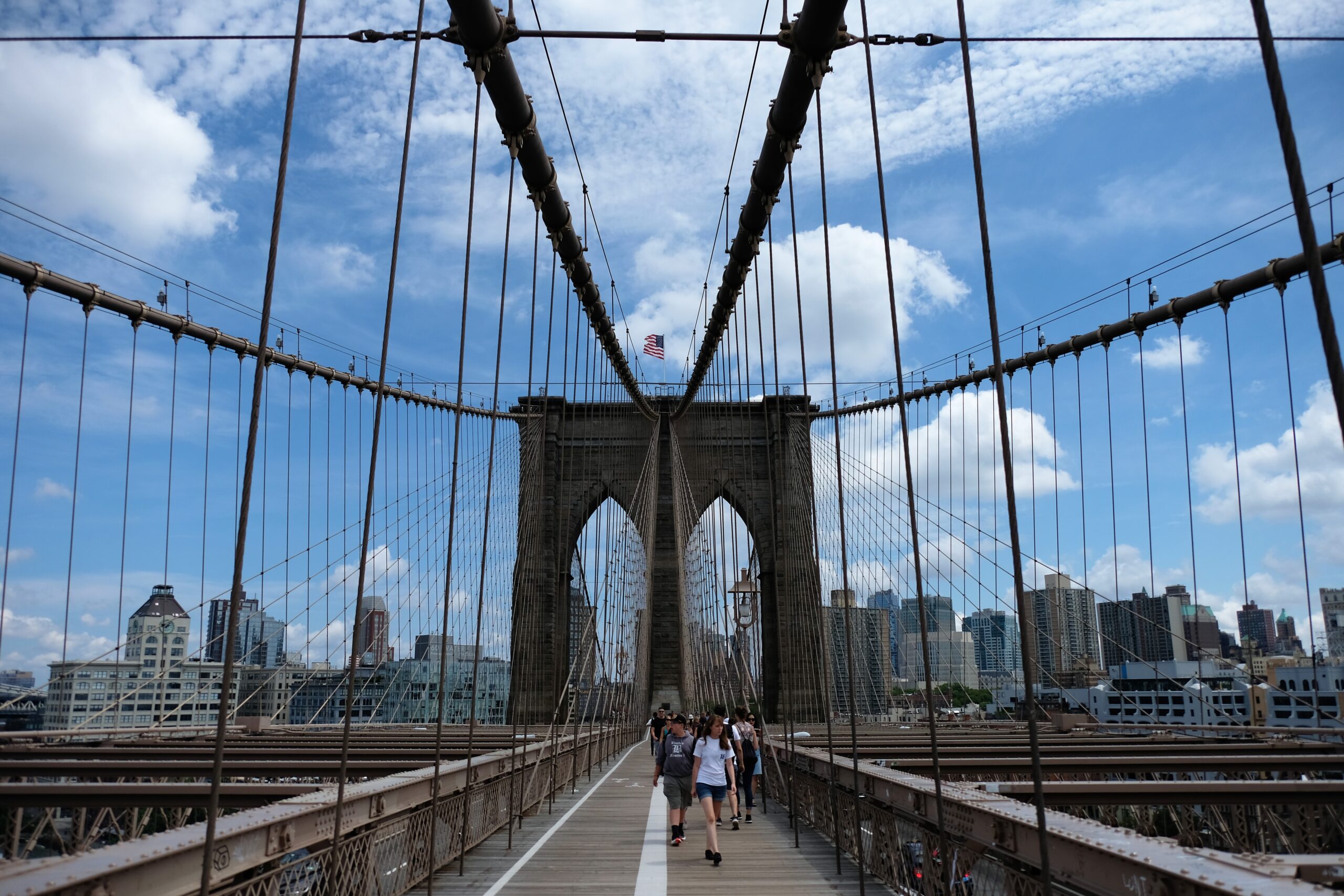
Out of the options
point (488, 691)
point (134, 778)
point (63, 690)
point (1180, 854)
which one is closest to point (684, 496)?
point (488, 691)

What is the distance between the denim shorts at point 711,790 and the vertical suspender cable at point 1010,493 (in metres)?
3.91

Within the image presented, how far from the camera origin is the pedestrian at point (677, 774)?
24.9 feet

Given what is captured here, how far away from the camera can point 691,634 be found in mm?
27219

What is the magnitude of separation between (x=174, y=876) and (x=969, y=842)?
309 cm

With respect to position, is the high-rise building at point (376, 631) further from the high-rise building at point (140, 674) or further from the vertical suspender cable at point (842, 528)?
the vertical suspender cable at point (842, 528)

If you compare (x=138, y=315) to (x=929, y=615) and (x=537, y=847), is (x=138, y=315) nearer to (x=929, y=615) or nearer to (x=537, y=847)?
(x=537, y=847)

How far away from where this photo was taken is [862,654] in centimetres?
3234

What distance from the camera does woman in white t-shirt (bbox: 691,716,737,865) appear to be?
726 centimetres

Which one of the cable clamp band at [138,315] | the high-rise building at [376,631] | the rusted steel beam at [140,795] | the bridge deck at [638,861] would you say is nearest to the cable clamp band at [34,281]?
the cable clamp band at [138,315]

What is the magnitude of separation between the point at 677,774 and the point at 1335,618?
1673 cm

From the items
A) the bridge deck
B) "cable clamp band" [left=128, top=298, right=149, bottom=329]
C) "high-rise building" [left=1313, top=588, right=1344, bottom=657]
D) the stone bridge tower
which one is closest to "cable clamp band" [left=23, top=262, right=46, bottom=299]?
"cable clamp band" [left=128, top=298, right=149, bottom=329]

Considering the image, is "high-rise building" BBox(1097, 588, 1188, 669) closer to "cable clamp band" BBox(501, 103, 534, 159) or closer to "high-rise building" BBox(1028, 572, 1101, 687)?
"high-rise building" BBox(1028, 572, 1101, 687)

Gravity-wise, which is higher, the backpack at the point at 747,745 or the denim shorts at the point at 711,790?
the backpack at the point at 747,745

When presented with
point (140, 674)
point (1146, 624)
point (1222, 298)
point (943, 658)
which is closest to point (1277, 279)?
point (1222, 298)
